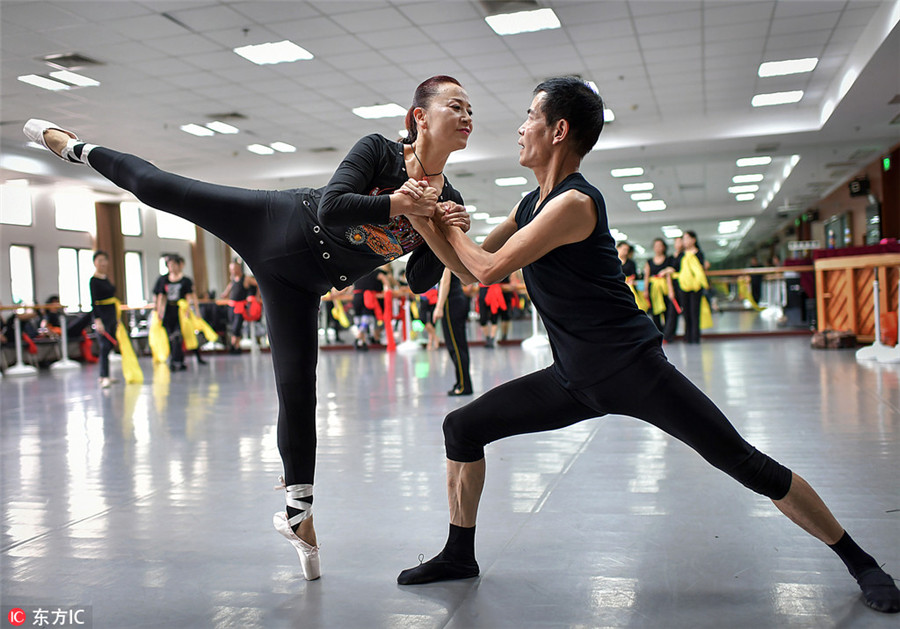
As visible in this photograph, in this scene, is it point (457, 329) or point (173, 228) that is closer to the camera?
point (457, 329)

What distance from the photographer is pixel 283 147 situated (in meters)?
15.8

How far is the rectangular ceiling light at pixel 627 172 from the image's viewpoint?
60.0ft

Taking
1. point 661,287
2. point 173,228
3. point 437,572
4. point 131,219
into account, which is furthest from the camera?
point 173,228

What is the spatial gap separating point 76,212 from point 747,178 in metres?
18.6

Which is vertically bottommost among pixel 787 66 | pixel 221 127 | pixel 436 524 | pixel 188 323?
pixel 436 524

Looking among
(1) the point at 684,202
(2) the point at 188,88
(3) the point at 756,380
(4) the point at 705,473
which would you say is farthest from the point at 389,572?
(1) the point at 684,202

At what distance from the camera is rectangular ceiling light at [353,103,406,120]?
1292cm

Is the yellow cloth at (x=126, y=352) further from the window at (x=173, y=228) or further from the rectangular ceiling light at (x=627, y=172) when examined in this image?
the window at (x=173, y=228)

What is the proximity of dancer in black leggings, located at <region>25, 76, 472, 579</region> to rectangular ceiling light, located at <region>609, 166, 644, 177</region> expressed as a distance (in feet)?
55.2

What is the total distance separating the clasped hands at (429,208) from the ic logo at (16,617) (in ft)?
4.70

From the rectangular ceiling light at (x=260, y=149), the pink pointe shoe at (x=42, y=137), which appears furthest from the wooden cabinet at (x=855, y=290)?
the rectangular ceiling light at (x=260, y=149)

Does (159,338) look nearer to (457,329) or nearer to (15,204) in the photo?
(457,329)

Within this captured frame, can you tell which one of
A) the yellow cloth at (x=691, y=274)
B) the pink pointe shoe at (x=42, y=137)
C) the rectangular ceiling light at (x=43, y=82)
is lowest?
the yellow cloth at (x=691, y=274)

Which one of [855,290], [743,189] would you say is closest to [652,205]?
[743,189]
